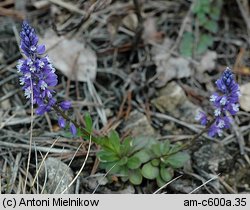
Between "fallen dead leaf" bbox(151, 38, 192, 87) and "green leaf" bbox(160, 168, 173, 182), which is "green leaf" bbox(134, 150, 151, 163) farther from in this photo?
"fallen dead leaf" bbox(151, 38, 192, 87)

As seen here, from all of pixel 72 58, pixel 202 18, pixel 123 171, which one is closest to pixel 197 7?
pixel 202 18

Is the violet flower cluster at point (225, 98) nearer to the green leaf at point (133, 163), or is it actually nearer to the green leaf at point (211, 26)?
the green leaf at point (133, 163)

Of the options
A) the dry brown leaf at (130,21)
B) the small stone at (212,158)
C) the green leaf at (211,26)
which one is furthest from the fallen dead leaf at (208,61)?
the small stone at (212,158)

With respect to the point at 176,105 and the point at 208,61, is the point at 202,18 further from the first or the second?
the point at 176,105
